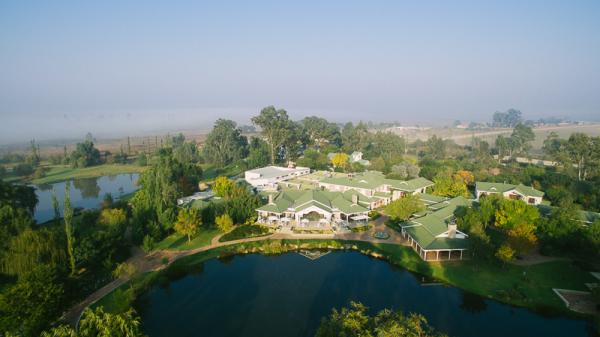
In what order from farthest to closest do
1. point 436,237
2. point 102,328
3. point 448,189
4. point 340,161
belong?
point 340,161 < point 448,189 < point 436,237 < point 102,328

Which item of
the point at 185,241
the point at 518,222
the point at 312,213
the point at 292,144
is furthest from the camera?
the point at 292,144

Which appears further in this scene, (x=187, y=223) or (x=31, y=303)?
(x=187, y=223)

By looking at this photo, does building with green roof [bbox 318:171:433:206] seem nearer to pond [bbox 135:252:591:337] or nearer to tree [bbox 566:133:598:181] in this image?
pond [bbox 135:252:591:337]

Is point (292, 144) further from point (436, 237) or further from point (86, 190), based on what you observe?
point (436, 237)

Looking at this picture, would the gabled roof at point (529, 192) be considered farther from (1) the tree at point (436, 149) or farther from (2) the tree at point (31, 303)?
(2) the tree at point (31, 303)

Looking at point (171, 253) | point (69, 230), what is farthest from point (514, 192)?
point (69, 230)

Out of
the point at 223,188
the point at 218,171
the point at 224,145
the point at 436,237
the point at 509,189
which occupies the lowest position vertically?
the point at 436,237

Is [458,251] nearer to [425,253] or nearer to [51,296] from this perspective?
[425,253]

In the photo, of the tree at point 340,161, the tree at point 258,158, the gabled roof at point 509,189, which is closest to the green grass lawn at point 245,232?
the gabled roof at point 509,189
